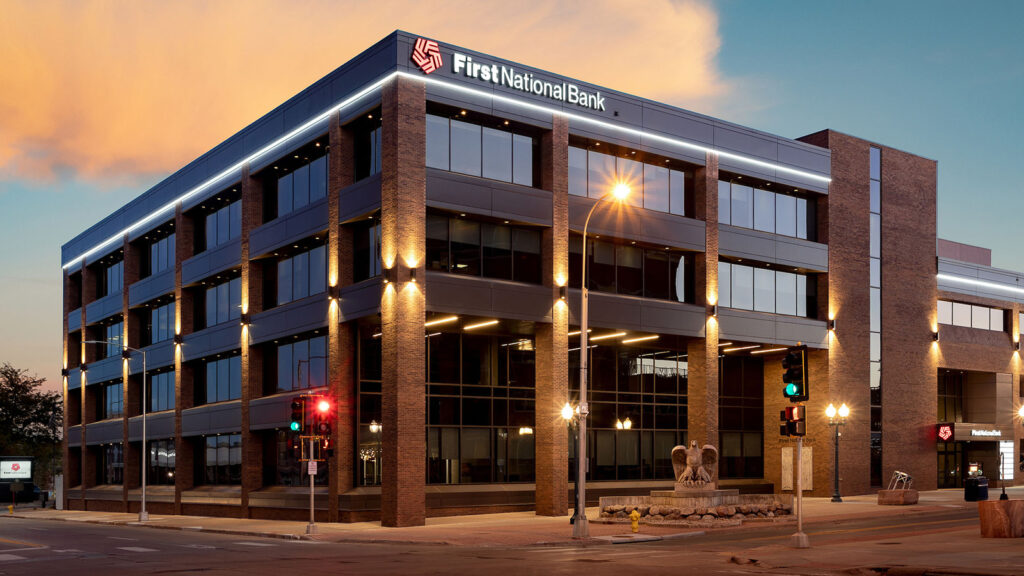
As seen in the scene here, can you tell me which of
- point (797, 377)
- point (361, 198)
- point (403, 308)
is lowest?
point (797, 377)

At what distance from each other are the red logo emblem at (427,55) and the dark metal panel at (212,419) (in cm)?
2140

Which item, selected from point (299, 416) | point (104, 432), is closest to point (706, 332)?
point (299, 416)

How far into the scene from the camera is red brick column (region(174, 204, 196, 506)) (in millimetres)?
58750

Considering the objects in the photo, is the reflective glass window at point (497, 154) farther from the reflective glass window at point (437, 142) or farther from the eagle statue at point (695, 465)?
the eagle statue at point (695, 465)

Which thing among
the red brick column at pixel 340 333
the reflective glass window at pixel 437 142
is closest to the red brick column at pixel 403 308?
the reflective glass window at pixel 437 142

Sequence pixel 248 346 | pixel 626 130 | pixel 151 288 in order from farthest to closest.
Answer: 1. pixel 151 288
2. pixel 248 346
3. pixel 626 130

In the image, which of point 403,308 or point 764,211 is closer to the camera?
point 403,308

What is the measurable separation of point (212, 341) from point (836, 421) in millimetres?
34230

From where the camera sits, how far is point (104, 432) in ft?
235

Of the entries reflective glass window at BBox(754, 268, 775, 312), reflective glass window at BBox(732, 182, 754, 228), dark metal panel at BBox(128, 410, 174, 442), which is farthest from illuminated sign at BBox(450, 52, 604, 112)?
dark metal panel at BBox(128, 410, 174, 442)

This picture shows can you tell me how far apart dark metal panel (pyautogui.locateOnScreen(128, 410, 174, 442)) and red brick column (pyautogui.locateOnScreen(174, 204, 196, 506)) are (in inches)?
70.9

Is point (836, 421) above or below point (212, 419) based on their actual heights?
below

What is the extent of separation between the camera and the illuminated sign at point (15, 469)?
90.5m

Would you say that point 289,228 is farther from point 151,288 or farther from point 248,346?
point 151,288
